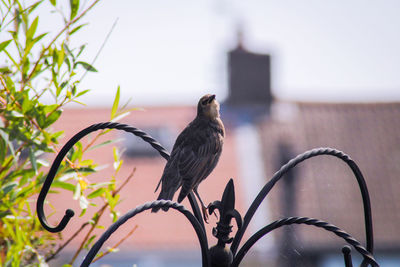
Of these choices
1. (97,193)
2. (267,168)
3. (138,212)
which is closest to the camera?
(138,212)

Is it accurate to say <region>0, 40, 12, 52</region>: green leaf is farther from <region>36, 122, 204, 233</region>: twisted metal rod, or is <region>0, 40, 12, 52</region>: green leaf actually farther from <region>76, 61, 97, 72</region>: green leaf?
<region>36, 122, 204, 233</region>: twisted metal rod

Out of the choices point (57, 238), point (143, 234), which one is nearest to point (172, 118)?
point (143, 234)

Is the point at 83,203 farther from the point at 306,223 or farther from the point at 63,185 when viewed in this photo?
the point at 306,223

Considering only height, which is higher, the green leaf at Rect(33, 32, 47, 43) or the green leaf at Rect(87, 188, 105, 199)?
the green leaf at Rect(33, 32, 47, 43)

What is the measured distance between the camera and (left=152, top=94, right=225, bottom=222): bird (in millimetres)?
2773

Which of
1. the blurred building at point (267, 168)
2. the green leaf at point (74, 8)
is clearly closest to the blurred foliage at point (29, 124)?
the green leaf at point (74, 8)

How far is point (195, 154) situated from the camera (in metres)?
3.02

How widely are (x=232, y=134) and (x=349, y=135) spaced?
152 inches

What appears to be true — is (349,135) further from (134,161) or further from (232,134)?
(134,161)

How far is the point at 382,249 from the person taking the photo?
676 inches

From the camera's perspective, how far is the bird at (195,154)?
2773 mm

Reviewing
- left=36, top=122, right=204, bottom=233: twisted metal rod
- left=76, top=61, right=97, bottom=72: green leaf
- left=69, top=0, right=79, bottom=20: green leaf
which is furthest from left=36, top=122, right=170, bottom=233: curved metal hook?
left=69, top=0, right=79, bottom=20: green leaf

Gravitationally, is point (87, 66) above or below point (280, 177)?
above

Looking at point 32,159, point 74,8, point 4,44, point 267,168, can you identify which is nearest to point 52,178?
point 32,159
